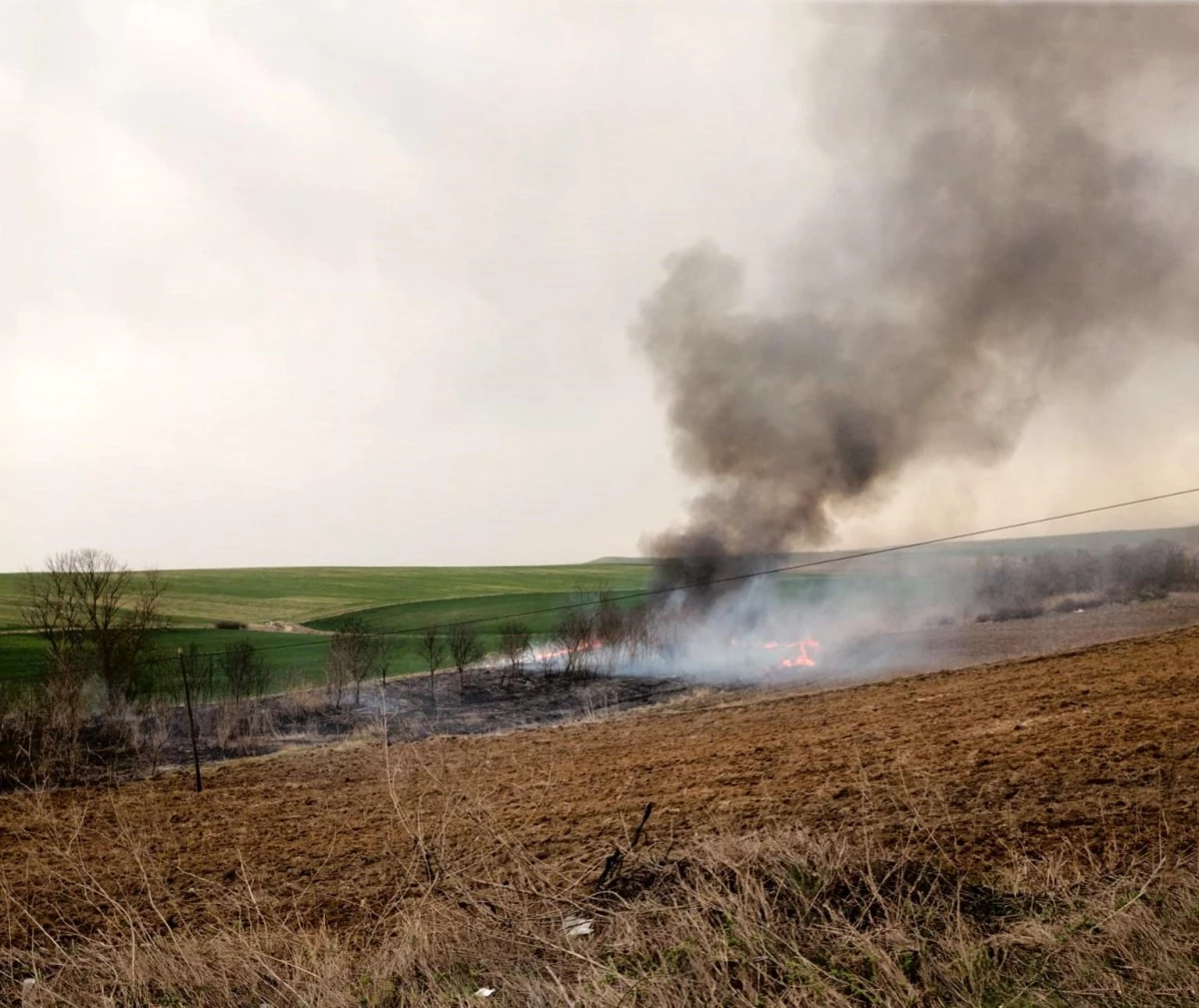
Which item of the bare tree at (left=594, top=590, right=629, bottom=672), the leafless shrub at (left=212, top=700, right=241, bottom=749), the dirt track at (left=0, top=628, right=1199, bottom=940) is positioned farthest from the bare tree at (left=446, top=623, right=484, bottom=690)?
the dirt track at (left=0, top=628, right=1199, bottom=940)

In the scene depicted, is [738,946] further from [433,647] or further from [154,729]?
[433,647]

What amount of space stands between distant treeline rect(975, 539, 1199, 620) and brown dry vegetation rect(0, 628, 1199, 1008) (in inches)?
1234

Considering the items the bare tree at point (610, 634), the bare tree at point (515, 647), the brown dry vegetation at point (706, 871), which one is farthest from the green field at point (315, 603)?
the brown dry vegetation at point (706, 871)

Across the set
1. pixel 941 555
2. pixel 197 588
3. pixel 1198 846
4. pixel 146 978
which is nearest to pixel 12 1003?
pixel 146 978

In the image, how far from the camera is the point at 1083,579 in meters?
58.7

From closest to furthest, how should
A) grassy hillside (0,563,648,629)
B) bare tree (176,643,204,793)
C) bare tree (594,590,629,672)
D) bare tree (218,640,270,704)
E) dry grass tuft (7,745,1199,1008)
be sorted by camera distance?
dry grass tuft (7,745,1199,1008) → bare tree (176,643,204,793) → bare tree (218,640,270,704) → bare tree (594,590,629,672) → grassy hillside (0,563,648,629)

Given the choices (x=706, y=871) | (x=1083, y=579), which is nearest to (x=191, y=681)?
(x=706, y=871)

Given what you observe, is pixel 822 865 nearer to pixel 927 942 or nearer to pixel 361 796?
pixel 927 942

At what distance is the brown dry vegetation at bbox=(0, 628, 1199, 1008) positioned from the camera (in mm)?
5375

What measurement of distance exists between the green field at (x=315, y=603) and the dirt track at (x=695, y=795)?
2977 cm

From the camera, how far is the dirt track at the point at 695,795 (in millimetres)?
9570

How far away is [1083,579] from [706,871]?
60.4 meters

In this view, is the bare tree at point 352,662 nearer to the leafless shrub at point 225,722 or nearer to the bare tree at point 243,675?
the bare tree at point 243,675

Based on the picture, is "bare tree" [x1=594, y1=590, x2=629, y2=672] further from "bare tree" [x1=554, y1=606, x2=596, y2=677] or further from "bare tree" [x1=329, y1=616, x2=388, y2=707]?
"bare tree" [x1=329, y1=616, x2=388, y2=707]
